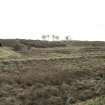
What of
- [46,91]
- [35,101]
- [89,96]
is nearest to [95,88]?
[89,96]

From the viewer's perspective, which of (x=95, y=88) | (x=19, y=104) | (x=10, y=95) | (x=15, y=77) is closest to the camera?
(x=19, y=104)

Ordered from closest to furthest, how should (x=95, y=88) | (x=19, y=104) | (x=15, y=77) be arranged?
1. (x=19, y=104)
2. (x=95, y=88)
3. (x=15, y=77)

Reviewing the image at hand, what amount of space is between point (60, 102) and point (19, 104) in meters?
2.82

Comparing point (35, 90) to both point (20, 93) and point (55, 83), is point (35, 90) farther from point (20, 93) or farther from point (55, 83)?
point (55, 83)

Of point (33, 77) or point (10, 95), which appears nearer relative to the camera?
point (10, 95)

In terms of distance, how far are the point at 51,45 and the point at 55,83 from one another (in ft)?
225

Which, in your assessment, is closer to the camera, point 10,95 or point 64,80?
point 10,95

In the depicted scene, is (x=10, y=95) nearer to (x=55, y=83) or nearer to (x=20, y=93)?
(x=20, y=93)

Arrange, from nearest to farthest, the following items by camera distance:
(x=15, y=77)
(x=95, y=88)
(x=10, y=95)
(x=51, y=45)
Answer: (x=10, y=95), (x=95, y=88), (x=15, y=77), (x=51, y=45)

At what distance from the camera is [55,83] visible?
69.2 ft

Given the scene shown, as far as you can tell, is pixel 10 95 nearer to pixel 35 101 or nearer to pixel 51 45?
pixel 35 101

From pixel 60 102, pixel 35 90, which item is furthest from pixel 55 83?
pixel 60 102

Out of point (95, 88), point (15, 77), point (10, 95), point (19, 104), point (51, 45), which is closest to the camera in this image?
point (19, 104)

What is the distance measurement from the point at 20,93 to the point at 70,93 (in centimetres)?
387
